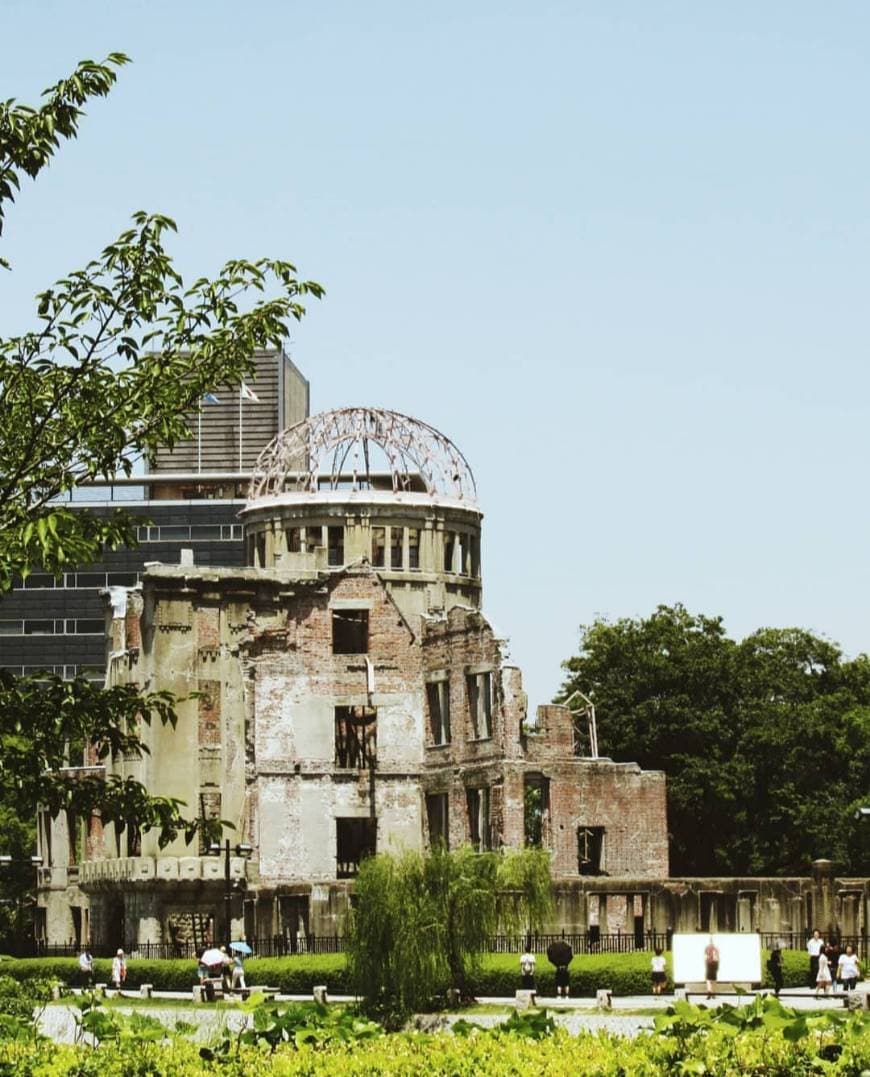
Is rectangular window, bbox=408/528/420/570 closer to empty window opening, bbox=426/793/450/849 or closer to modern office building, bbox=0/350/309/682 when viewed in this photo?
empty window opening, bbox=426/793/450/849

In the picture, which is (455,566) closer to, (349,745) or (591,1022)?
(349,745)

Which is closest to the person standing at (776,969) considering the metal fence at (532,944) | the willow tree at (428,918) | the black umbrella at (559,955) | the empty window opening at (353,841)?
the black umbrella at (559,955)

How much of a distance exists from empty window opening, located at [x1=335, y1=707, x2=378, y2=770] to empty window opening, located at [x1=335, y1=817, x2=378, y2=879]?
192 cm

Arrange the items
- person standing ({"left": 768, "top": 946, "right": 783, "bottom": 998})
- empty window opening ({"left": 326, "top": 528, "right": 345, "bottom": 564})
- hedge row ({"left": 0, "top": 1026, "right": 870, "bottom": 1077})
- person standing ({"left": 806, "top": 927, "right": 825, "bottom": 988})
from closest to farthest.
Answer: hedge row ({"left": 0, "top": 1026, "right": 870, "bottom": 1077}), person standing ({"left": 768, "top": 946, "right": 783, "bottom": 998}), person standing ({"left": 806, "top": 927, "right": 825, "bottom": 988}), empty window opening ({"left": 326, "top": 528, "right": 345, "bottom": 564})

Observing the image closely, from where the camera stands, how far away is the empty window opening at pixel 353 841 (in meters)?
69.4

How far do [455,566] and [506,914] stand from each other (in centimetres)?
3151

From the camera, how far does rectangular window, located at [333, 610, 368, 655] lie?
232 feet

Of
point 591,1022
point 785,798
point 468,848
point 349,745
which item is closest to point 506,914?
point 468,848

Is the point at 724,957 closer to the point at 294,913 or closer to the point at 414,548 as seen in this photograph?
the point at 294,913

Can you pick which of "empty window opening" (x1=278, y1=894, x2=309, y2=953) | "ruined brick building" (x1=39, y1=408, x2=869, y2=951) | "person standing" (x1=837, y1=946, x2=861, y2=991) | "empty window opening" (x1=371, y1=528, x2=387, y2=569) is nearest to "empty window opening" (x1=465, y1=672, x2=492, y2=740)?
"ruined brick building" (x1=39, y1=408, x2=869, y2=951)

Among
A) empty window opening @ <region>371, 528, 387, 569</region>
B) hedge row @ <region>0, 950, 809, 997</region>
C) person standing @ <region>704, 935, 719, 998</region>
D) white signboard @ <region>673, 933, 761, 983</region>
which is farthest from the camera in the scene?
empty window opening @ <region>371, 528, 387, 569</region>

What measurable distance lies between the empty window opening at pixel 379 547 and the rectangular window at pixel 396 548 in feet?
0.82

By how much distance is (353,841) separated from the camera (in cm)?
7006

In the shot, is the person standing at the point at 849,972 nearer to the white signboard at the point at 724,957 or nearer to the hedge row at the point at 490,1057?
the white signboard at the point at 724,957
